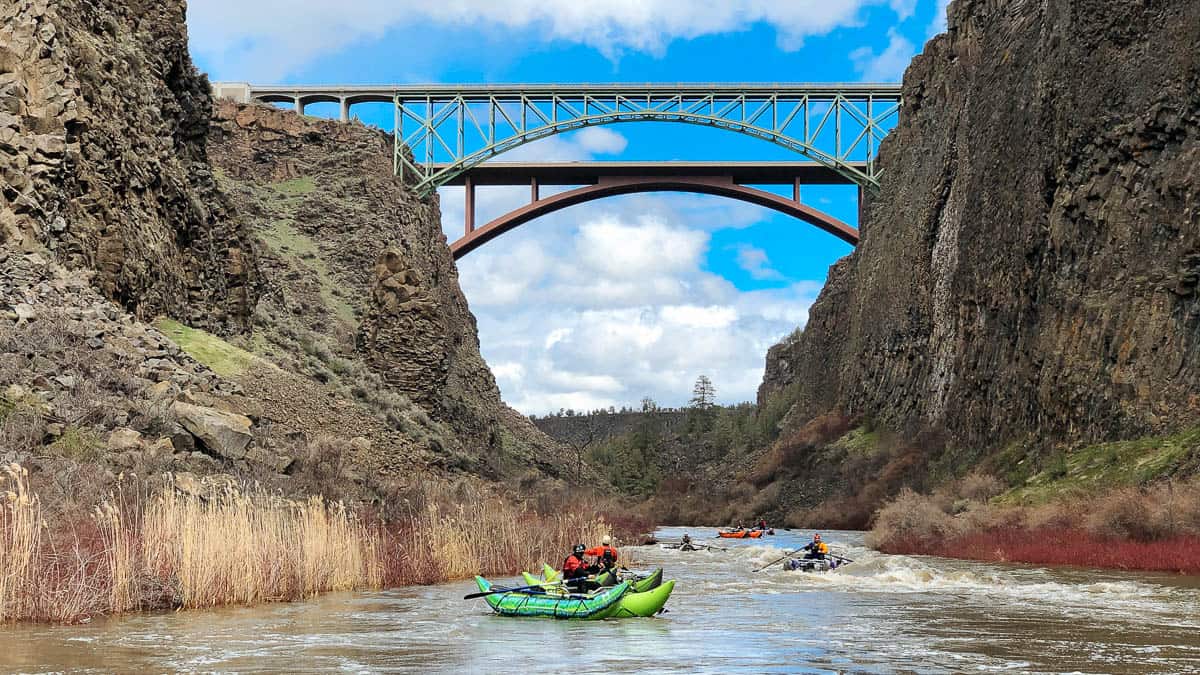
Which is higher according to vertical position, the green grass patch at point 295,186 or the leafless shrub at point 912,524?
the green grass patch at point 295,186

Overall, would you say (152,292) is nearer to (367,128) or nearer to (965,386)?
(965,386)

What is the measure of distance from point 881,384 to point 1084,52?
30836 millimetres

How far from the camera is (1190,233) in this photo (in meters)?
43.5

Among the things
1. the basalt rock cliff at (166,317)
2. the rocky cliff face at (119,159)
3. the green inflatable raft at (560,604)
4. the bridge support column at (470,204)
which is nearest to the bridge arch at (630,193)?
the bridge support column at (470,204)

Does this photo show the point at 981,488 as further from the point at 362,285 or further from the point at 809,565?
the point at 362,285

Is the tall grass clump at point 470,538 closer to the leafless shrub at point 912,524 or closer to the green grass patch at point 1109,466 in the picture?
the leafless shrub at point 912,524

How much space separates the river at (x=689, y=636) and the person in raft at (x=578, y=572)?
0.81 meters

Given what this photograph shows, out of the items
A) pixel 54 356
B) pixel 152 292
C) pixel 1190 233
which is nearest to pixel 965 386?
pixel 1190 233

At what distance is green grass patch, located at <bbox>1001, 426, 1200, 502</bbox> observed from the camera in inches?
1480

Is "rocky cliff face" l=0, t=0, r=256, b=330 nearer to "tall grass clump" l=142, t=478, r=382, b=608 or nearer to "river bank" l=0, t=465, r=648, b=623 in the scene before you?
"river bank" l=0, t=465, r=648, b=623

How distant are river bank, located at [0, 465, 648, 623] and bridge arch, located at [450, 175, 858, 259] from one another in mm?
53794

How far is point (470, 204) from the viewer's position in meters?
83.1

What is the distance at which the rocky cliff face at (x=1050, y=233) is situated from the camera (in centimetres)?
4444

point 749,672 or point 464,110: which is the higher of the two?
point 464,110
